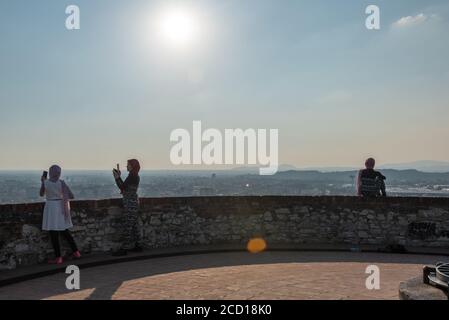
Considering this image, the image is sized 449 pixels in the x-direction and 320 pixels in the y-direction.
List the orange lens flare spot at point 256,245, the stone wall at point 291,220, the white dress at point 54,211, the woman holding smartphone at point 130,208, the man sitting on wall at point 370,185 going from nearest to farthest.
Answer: the white dress at point 54,211 < the woman holding smartphone at point 130,208 < the orange lens flare spot at point 256,245 < the stone wall at point 291,220 < the man sitting on wall at point 370,185

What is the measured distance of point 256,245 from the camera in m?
10.4

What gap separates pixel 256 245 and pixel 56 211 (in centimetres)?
439

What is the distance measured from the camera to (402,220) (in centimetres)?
1045

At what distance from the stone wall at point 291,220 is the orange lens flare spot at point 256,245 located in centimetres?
12

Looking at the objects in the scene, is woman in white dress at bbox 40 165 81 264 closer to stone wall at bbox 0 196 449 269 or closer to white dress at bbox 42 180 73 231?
white dress at bbox 42 180 73 231

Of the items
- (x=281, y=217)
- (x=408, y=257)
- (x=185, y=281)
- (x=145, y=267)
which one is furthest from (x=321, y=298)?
(x=281, y=217)

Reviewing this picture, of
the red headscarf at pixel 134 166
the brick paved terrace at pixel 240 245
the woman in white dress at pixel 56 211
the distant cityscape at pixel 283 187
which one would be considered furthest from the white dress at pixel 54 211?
the distant cityscape at pixel 283 187

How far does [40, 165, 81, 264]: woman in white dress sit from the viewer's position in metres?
8.30

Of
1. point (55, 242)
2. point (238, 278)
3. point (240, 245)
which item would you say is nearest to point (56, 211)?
point (55, 242)

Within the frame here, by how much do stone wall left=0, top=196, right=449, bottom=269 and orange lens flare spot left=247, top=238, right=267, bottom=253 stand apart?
118mm

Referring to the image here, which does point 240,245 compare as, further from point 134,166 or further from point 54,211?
point 54,211

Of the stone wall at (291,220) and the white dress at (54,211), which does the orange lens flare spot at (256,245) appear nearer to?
the stone wall at (291,220)

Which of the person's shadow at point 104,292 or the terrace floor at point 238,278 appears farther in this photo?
the terrace floor at point 238,278

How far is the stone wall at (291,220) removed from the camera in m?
10.2
